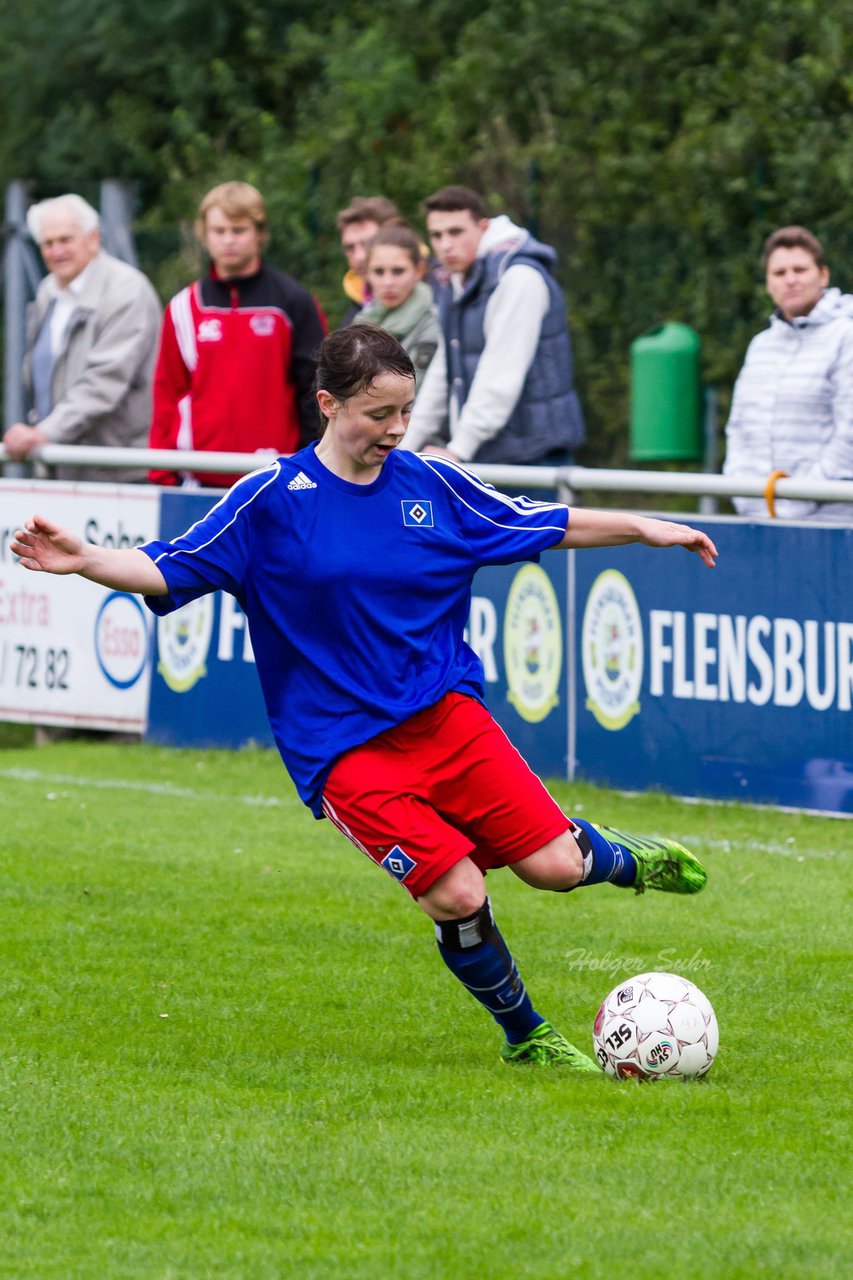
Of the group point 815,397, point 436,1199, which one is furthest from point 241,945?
point 815,397

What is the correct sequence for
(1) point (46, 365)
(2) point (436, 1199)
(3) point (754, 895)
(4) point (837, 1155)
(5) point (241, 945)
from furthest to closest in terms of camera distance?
(1) point (46, 365) < (3) point (754, 895) < (5) point (241, 945) < (4) point (837, 1155) < (2) point (436, 1199)

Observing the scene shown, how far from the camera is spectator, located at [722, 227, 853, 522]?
9.45 m

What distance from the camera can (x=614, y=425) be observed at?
54.7ft

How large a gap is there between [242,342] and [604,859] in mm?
5477

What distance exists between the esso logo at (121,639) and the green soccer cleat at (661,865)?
5607mm

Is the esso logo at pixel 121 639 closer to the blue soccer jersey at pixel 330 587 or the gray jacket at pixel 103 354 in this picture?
the gray jacket at pixel 103 354

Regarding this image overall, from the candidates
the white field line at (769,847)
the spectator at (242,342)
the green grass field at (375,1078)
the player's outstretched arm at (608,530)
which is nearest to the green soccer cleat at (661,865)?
the green grass field at (375,1078)

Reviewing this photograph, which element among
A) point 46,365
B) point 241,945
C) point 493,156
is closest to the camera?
point 241,945

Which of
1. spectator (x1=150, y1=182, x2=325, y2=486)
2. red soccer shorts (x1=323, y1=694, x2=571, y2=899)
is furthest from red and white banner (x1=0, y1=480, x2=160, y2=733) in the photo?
red soccer shorts (x1=323, y1=694, x2=571, y2=899)

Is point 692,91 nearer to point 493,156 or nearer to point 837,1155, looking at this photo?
point 493,156

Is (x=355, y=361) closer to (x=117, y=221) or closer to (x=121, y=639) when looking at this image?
(x=121, y=639)

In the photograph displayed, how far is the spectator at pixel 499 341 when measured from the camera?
1019cm

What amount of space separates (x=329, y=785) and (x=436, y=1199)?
1418 millimetres

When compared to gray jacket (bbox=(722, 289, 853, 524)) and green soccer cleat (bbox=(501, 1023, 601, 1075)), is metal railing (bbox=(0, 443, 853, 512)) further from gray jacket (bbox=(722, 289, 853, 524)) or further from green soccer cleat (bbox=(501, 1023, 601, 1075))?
green soccer cleat (bbox=(501, 1023, 601, 1075))
